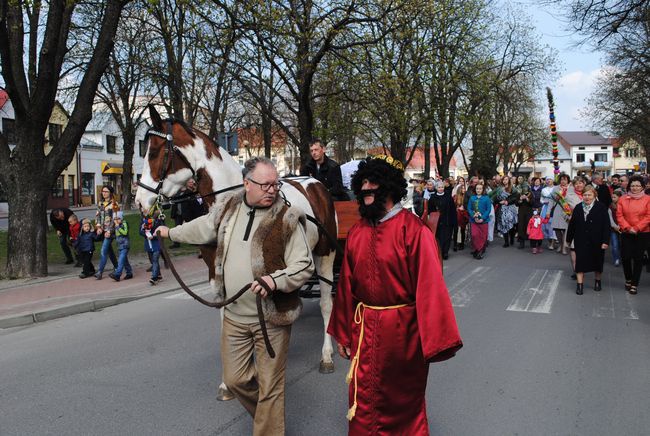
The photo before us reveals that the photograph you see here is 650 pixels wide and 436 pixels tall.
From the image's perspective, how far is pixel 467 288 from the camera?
30.7 feet

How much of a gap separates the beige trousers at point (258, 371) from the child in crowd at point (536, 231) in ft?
40.2

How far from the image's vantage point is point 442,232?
44.7 feet

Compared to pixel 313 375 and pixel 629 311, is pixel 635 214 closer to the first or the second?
pixel 629 311

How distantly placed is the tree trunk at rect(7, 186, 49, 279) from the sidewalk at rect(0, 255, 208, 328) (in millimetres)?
354

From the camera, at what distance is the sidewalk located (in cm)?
772

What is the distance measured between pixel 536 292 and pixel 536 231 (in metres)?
5.78

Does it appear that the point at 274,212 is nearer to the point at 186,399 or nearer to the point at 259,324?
the point at 259,324

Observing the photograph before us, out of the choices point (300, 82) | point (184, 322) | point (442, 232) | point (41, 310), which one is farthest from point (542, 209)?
point (41, 310)

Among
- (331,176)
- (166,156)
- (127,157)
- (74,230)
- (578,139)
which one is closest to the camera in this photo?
(166,156)

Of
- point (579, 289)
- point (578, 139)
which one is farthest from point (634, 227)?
point (578, 139)

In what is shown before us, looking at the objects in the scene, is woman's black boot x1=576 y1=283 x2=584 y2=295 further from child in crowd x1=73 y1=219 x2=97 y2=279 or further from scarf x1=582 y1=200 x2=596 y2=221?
child in crowd x1=73 y1=219 x2=97 y2=279

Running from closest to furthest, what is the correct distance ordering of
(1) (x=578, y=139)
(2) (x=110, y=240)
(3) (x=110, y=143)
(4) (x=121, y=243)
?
(4) (x=121, y=243) → (2) (x=110, y=240) → (3) (x=110, y=143) → (1) (x=578, y=139)

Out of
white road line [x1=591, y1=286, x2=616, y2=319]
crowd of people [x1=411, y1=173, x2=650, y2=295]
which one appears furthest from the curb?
white road line [x1=591, y1=286, x2=616, y2=319]

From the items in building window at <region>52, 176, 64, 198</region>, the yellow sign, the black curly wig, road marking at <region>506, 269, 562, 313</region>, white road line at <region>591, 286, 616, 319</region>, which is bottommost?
white road line at <region>591, 286, 616, 319</region>
